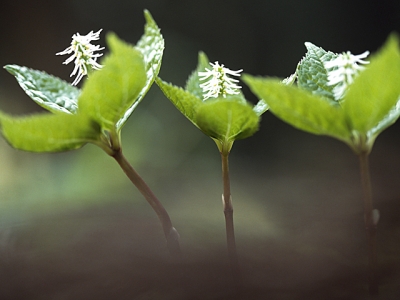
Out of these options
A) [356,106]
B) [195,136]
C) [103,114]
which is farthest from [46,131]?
[195,136]

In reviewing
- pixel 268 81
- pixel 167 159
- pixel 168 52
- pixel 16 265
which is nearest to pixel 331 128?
pixel 268 81

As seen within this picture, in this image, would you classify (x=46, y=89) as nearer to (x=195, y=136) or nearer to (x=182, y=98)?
(x=182, y=98)

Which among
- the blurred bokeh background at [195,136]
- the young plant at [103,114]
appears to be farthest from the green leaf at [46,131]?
the blurred bokeh background at [195,136]

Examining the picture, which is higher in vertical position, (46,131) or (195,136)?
(46,131)

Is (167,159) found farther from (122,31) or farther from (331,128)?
(331,128)

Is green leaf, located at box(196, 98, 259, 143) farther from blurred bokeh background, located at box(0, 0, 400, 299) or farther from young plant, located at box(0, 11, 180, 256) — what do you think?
blurred bokeh background, located at box(0, 0, 400, 299)

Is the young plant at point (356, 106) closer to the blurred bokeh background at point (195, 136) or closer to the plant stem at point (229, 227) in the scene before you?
the plant stem at point (229, 227)

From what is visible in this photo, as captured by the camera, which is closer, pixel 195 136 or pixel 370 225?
pixel 370 225

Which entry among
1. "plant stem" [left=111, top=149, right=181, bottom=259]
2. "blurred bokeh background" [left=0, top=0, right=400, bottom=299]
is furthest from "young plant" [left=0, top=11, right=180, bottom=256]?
"blurred bokeh background" [left=0, top=0, right=400, bottom=299]
